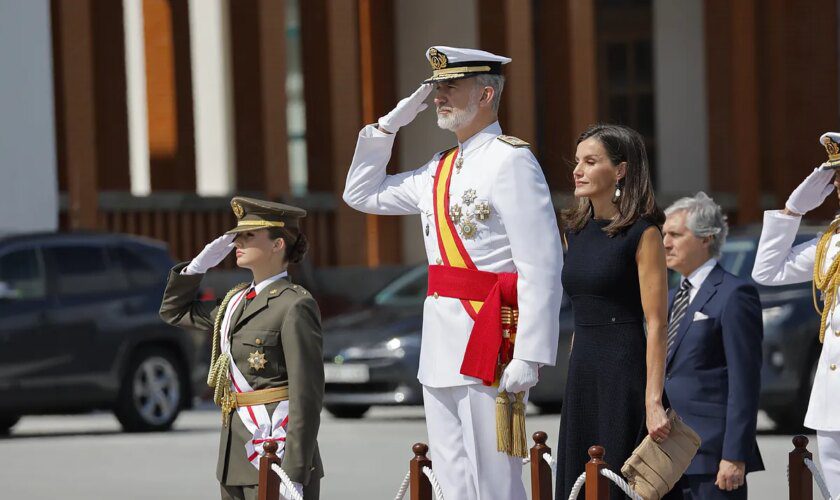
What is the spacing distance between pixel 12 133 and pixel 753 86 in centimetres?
1133

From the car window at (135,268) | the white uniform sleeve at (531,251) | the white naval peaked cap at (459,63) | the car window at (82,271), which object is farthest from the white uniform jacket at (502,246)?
the car window at (135,268)

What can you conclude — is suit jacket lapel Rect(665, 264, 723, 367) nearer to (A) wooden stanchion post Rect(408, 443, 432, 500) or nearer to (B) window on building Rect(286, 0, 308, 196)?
(A) wooden stanchion post Rect(408, 443, 432, 500)

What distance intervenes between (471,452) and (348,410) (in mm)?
10450

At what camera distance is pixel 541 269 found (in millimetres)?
6324

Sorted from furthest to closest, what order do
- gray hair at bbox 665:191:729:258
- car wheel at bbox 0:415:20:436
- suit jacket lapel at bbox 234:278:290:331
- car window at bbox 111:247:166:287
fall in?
car window at bbox 111:247:166:287, car wheel at bbox 0:415:20:436, gray hair at bbox 665:191:729:258, suit jacket lapel at bbox 234:278:290:331

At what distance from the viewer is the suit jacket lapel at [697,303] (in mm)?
6945

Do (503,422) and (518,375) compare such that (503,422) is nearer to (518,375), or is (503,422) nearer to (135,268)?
(518,375)

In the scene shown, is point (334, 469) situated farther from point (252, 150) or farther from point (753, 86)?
point (753, 86)

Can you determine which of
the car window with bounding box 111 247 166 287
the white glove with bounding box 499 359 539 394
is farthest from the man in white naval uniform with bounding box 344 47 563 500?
the car window with bounding box 111 247 166 287

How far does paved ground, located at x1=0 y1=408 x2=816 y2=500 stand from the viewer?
11312 millimetres

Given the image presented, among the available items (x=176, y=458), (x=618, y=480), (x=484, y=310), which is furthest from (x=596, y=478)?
(x=176, y=458)

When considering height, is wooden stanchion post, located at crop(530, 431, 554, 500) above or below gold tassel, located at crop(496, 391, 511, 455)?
below

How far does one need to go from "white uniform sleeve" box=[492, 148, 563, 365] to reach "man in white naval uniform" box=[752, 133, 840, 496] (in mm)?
961

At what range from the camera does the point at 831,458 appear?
6.62m
